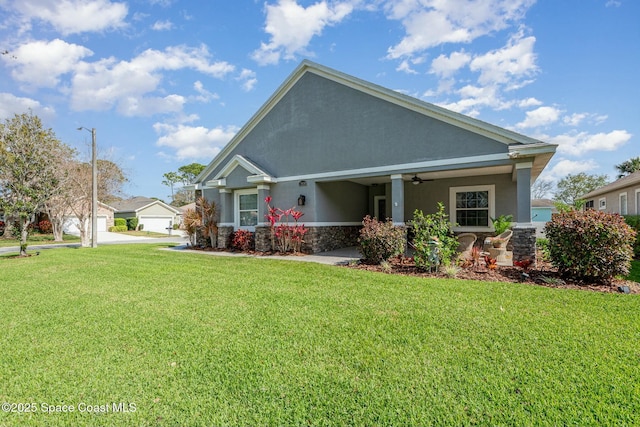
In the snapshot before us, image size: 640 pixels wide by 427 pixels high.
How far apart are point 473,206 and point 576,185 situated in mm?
39920

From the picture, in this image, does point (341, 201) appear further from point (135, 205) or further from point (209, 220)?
point (135, 205)

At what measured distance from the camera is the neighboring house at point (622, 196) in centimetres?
1653

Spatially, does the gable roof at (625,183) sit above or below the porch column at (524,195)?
above

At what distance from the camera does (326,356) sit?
11.6 feet

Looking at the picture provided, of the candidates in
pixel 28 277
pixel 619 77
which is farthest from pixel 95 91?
pixel 619 77

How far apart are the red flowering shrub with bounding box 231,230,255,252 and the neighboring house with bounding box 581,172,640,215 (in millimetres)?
19615

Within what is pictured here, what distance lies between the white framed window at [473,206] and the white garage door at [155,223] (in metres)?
35.6

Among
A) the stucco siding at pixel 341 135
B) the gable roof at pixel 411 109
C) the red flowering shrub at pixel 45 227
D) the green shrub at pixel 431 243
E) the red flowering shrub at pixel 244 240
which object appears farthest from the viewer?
the red flowering shrub at pixel 45 227

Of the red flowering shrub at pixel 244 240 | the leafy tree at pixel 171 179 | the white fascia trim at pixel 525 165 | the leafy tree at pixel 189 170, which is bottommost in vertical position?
the red flowering shrub at pixel 244 240

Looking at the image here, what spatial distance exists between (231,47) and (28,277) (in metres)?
10.9

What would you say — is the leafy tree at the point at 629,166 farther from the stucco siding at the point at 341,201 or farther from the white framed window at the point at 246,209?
the white framed window at the point at 246,209

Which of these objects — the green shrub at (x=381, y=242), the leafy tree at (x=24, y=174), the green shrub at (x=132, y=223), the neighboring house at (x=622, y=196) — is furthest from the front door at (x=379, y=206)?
the green shrub at (x=132, y=223)

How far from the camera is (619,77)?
1192 cm

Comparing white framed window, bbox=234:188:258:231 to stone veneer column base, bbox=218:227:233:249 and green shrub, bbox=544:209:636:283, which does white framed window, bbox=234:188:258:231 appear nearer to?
stone veneer column base, bbox=218:227:233:249
